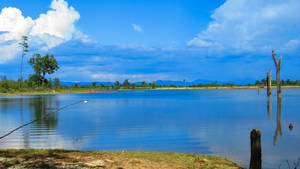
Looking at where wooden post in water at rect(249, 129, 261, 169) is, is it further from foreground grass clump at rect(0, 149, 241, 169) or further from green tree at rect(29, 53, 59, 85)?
green tree at rect(29, 53, 59, 85)

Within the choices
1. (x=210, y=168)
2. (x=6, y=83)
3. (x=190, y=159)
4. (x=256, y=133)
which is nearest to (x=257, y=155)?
(x=256, y=133)

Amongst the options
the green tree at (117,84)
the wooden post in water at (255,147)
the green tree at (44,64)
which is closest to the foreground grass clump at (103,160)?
the wooden post in water at (255,147)

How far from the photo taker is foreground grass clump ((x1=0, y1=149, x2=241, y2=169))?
26.9 feet

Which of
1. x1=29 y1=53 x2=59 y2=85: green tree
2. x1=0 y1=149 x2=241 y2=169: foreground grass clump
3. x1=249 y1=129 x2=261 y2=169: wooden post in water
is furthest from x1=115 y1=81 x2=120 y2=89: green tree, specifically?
x1=249 y1=129 x2=261 y2=169: wooden post in water

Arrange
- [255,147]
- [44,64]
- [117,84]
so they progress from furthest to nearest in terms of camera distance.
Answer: [117,84] < [44,64] < [255,147]

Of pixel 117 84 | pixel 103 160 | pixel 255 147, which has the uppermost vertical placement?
pixel 117 84

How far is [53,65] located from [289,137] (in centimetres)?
10168

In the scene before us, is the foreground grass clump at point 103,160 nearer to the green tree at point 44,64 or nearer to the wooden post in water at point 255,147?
the wooden post in water at point 255,147

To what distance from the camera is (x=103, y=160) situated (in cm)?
884

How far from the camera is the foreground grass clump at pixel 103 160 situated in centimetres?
819

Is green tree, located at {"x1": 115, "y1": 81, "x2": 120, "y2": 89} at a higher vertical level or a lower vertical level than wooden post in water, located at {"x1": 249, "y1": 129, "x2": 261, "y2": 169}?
higher

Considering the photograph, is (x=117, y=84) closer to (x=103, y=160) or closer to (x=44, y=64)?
(x=44, y=64)

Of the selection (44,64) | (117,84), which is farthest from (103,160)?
(117,84)

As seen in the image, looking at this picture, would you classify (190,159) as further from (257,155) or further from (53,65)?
(53,65)
